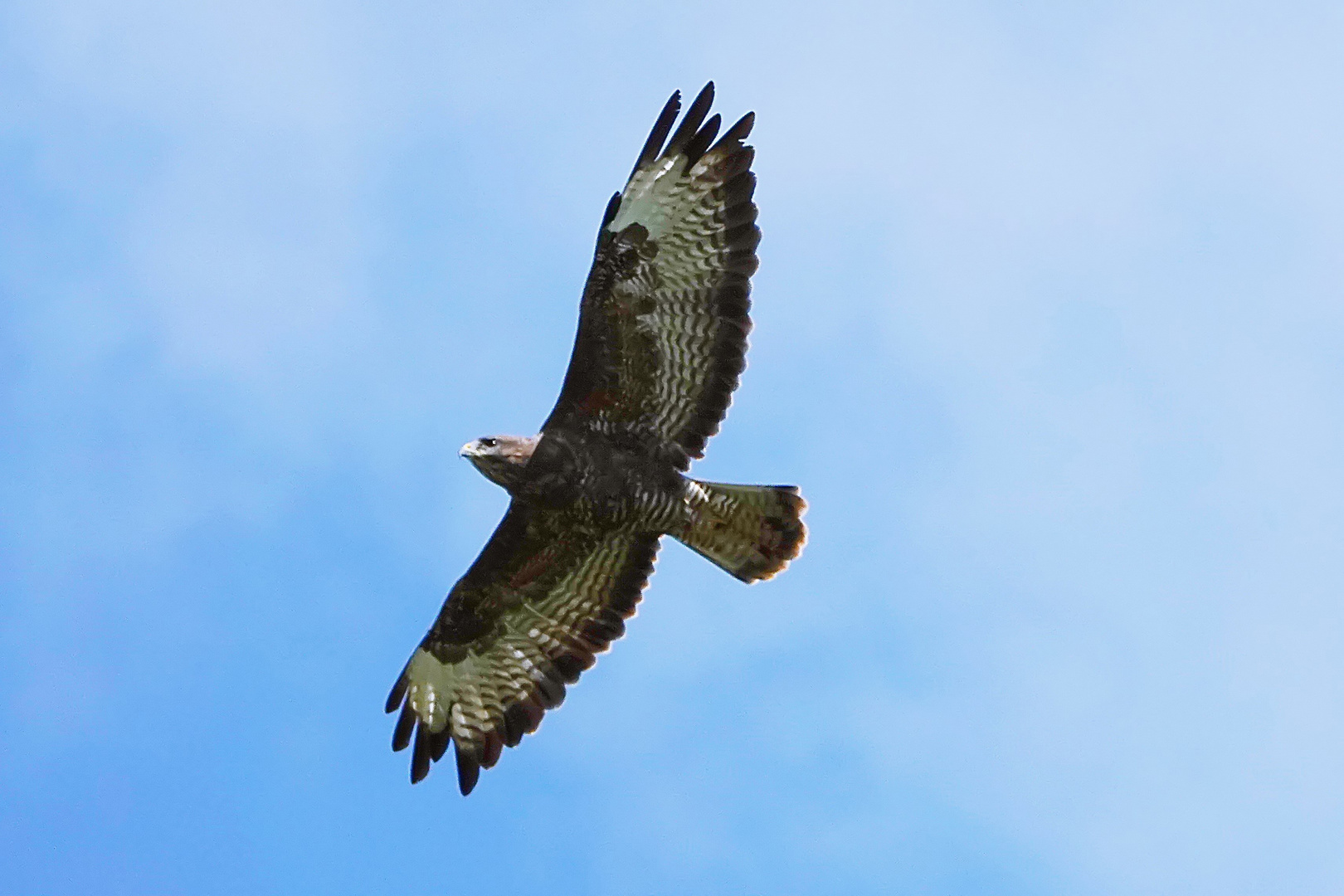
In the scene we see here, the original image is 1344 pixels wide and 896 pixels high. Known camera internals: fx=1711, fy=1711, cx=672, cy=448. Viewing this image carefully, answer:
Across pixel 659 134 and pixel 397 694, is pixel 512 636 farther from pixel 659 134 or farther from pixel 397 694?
pixel 659 134

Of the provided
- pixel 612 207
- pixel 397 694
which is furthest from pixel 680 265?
pixel 397 694

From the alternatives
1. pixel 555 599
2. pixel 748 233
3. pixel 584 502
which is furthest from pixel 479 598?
A: pixel 748 233

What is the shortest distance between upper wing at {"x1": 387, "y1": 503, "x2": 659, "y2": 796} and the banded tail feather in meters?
0.43

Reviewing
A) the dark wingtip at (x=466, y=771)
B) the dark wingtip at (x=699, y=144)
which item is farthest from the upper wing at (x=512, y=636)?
the dark wingtip at (x=699, y=144)

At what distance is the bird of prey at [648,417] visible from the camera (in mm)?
9125

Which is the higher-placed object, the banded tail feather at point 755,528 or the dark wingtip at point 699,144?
the dark wingtip at point 699,144

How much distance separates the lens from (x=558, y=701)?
391 inches

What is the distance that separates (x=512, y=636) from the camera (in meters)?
10.0

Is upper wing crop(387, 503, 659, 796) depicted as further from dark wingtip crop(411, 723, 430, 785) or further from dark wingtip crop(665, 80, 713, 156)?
dark wingtip crop(665, 80, 713, 156)

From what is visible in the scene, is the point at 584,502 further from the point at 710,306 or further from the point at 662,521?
the point at 710,306

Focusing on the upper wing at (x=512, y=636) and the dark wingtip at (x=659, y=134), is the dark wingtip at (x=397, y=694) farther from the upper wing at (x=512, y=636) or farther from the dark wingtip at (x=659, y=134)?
the dark wingtip at (x=659, y=134)

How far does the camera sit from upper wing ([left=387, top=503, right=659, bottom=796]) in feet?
32.2

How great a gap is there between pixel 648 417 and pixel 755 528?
2.95 ft

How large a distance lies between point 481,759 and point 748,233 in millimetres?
3411
